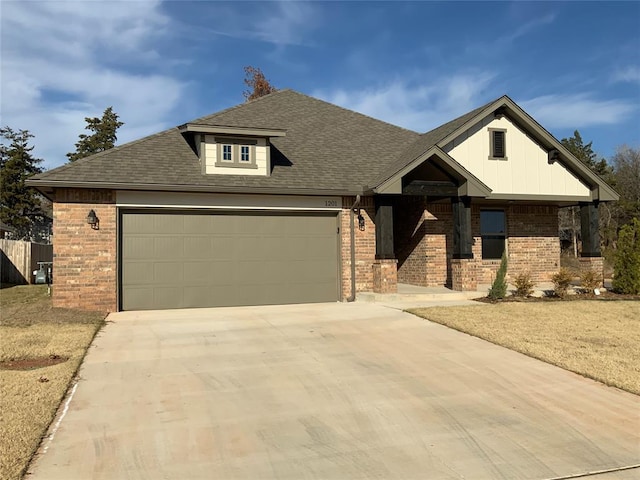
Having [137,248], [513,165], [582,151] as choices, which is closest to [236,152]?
[137,248]

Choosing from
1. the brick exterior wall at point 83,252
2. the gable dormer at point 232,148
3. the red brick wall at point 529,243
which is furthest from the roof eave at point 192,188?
the red brick wall at point 529,243

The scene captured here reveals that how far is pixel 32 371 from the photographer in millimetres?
6434

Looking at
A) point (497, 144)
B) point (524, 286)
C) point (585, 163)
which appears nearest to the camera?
point (524, 286)

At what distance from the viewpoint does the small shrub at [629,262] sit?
541 inches

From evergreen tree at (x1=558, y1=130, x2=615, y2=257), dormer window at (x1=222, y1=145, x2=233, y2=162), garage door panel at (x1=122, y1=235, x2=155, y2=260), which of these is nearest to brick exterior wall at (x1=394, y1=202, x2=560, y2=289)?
dormer window at (x1=222, y1=145, x2=233, y2=162)

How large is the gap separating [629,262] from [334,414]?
12276 mm

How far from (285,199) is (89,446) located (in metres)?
9.68

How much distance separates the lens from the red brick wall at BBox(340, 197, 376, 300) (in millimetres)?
13984

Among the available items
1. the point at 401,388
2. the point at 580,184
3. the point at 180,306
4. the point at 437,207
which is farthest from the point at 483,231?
the point at 401,388

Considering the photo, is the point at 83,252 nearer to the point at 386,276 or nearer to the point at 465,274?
the point at 386,276

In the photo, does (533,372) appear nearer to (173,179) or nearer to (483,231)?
(173,179)

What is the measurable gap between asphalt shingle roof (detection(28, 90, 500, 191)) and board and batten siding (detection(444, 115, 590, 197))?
2.25ft

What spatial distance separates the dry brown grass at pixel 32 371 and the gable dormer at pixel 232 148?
481 cm

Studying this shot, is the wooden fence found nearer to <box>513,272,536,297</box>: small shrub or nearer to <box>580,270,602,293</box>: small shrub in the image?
<box>513,272,536,297</box>: small shrub
